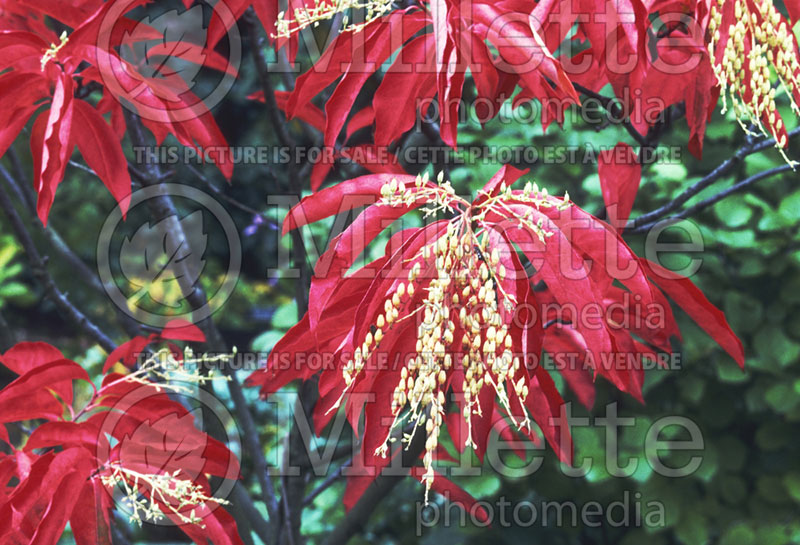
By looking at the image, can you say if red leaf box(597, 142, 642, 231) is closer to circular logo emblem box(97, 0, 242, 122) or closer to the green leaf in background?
circular logo emblem box(97, 0, 242, 122)

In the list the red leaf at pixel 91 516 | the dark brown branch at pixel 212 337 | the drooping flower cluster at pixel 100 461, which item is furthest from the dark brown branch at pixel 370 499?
the red leaf at pixel 91 516

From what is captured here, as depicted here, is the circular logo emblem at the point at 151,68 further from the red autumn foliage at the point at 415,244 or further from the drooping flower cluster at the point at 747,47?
the drooping flower cluster at the point at 747,47

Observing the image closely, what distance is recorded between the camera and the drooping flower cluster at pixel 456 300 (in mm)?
716

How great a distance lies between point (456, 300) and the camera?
736 millimetres

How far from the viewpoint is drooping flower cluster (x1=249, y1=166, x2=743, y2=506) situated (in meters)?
0.72

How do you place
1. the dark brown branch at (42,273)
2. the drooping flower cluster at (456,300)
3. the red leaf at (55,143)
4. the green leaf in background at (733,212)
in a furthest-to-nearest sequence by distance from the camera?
the green leaf in background at (733,212) < the dark brown branch at (42,273) < the red leaf at (55,143) < the drooping flower cluster at (456,300)

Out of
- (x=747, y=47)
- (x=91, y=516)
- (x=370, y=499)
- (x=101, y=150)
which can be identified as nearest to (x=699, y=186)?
(x=747, y=47)

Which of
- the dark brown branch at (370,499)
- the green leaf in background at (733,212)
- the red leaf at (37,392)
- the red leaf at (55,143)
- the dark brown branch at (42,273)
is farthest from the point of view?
the green leaf in background at (733,212)

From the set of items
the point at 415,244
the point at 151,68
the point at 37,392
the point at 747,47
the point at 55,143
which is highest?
the point at 151,68

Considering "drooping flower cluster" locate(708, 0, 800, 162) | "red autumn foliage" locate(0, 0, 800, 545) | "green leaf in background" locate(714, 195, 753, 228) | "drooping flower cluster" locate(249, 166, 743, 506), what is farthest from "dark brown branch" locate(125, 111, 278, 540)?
"green leaf in background" locate(714, 195, 753, 228)

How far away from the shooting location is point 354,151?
1.01 metres

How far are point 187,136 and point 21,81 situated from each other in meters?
0.20

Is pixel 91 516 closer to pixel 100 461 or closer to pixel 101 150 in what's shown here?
pixel 100 461

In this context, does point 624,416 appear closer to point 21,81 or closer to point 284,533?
point 284,533
